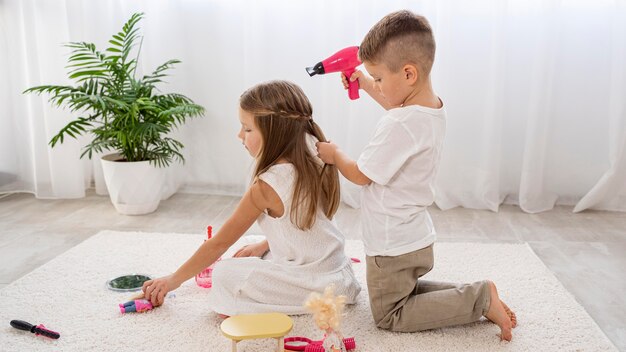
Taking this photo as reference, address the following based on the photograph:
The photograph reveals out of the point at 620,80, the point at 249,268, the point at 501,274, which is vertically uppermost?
the point at 620,80

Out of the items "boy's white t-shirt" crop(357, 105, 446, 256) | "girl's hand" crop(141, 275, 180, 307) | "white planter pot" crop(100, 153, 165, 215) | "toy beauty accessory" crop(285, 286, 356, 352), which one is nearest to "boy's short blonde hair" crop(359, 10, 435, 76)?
"boy's white t-shirt" crop(357, 105, 446, 256)

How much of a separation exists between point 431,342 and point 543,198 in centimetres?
152

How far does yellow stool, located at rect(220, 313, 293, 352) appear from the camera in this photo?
138cm

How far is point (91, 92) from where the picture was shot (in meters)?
2.62

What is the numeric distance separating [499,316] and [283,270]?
550 mm

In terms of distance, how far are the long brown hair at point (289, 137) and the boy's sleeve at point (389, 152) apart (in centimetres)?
17

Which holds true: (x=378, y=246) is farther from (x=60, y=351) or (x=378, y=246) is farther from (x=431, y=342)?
(x=60, y=351)

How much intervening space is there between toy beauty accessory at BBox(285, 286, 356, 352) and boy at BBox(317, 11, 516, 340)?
8.9 inches

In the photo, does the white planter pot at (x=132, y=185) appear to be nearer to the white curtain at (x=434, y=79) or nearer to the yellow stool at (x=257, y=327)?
the white curtain at (x=434, y=79)

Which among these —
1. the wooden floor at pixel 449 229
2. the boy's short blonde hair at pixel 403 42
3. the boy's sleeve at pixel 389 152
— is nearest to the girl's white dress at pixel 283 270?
the boy's sleeve at pixel 389 152

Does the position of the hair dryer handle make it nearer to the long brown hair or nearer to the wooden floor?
the long brown hair

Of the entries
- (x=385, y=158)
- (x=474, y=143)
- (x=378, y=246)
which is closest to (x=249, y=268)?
(x=378, y=246)

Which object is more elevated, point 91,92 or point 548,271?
point 91,92

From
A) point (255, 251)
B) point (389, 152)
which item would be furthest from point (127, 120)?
point (389, 152)
